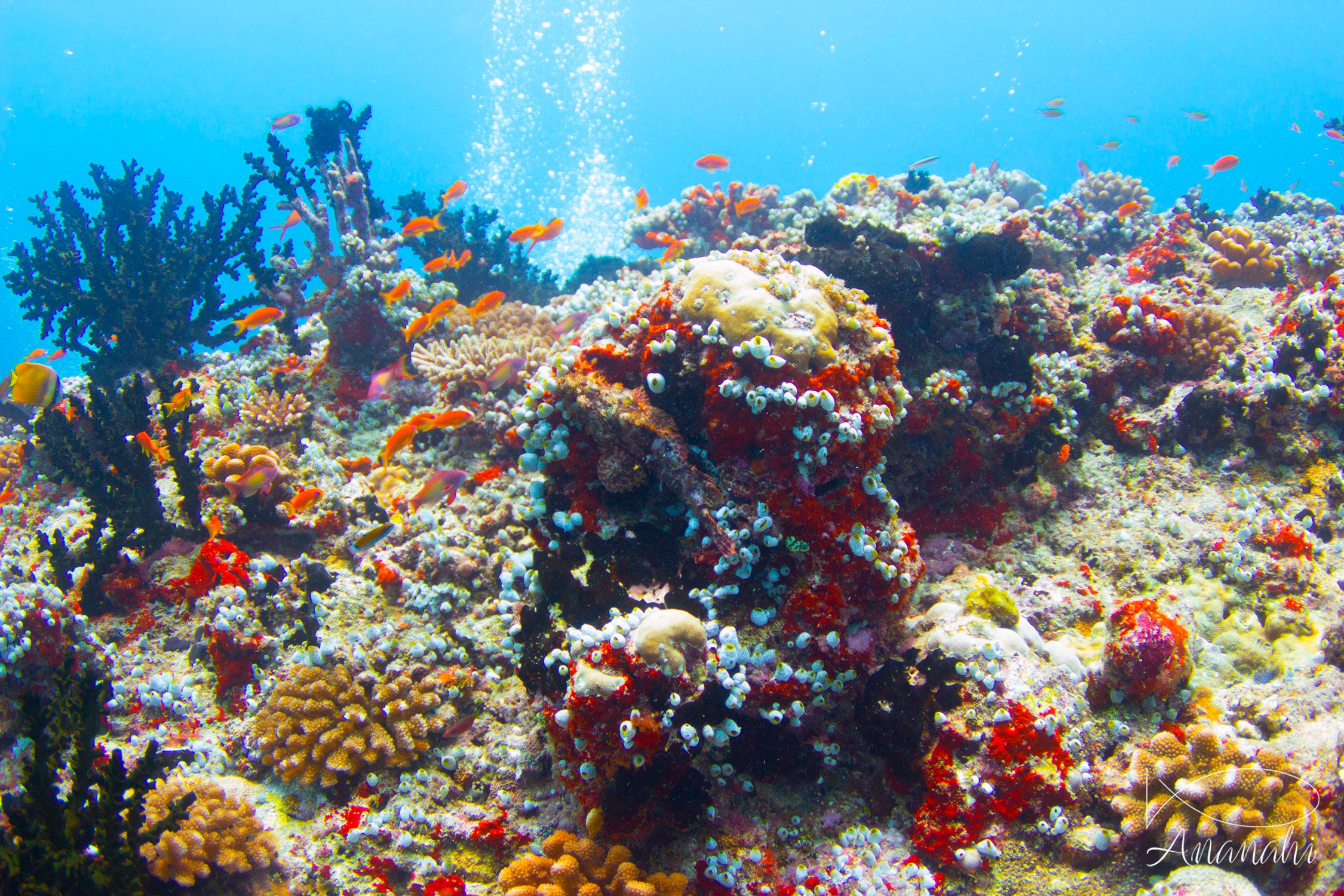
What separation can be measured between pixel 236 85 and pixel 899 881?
138 metres

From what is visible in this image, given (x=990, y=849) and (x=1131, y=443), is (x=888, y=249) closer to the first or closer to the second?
(x=1131, y=443)

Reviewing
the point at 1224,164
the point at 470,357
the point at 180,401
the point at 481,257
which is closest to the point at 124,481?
the point at 180,401

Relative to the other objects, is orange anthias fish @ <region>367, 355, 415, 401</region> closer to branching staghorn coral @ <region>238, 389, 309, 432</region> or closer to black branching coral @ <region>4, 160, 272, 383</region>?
branching staghorn coral @ <region>238, 389, 309, 432</region>

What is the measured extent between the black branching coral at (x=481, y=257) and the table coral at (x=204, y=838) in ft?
27.8

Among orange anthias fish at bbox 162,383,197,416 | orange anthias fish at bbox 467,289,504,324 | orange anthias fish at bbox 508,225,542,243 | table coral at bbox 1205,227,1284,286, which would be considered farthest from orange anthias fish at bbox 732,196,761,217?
orange anthias fish at bbox 162,383,197,416

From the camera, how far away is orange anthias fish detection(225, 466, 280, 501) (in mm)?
5156

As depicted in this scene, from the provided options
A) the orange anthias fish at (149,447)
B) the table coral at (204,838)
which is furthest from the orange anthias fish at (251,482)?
the table coral at (204,838)

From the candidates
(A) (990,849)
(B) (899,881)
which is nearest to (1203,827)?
(A) (990,849)

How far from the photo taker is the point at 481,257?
1069 cm

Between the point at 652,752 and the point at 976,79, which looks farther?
the point at 976,79

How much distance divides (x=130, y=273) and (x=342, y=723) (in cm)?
924

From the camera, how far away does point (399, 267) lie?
28.2 feet

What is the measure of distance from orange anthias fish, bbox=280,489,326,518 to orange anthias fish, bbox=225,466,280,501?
0.80ft

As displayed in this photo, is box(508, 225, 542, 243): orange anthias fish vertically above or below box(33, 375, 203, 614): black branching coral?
above
